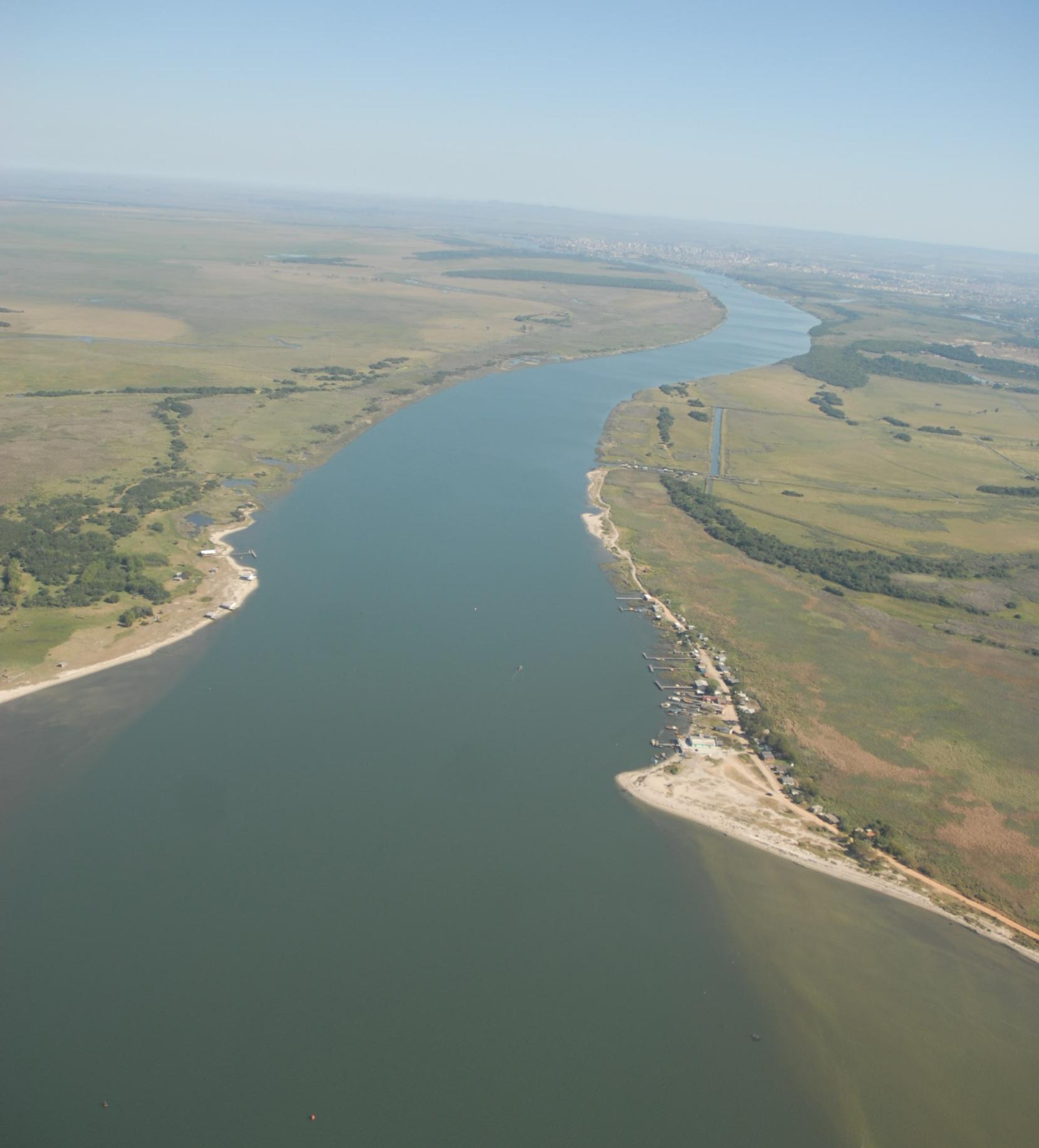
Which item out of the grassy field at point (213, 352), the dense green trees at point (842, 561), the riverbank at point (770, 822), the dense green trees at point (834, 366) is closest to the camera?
the riverbank at point (770, 822)

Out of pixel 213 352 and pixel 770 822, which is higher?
pixel 213 352

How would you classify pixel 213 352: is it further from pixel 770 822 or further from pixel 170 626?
pixel 770 822

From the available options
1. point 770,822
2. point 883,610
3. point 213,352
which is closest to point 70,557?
point 770,822

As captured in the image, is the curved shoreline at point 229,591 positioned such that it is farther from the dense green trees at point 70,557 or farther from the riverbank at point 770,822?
the riverbank at point 770,822

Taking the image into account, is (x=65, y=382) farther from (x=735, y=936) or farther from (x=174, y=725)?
(x=735, y=936)

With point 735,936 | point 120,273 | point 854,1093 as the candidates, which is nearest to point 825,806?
point 735,936

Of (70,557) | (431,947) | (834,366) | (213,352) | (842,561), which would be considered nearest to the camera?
(431,947)

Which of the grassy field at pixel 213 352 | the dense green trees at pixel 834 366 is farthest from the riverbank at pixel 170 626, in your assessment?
the dense green trees at pixel 834 366
